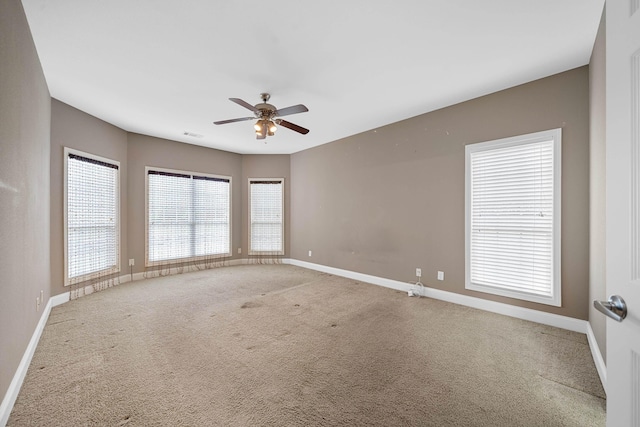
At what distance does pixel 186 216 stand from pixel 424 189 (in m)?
4.89

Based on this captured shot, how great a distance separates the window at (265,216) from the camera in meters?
6.77

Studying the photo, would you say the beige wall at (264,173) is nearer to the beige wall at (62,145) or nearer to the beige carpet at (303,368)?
the beige wall at (62,145)

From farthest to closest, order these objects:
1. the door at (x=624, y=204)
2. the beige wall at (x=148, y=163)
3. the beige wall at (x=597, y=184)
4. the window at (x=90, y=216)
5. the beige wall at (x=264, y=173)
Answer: the beige wall at (x=264, y=173) → the beige wall at (x=148, y=163) → the window at (x=90, y=216) → the beige wall at (x=597, y=184) → the door at (x=624, y=204)

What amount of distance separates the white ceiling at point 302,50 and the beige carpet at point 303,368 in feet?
9.18

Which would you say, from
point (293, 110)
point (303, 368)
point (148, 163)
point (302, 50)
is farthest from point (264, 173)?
point (303, 368)

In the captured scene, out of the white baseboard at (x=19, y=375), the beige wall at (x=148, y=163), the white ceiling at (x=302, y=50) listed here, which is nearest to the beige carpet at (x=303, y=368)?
the white baseboard at (x=19, y=375)

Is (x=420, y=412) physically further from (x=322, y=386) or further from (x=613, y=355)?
(x=613, y=355)

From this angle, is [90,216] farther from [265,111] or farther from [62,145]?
[265,111]

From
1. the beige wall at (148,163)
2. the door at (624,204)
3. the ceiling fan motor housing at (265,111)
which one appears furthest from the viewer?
the beige wall at (148,163)

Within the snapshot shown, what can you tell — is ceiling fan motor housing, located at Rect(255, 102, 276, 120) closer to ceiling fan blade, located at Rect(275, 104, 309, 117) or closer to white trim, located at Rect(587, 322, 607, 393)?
ceiling fan blade, located at Rect(275, 104, 309, 117)

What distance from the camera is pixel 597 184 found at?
2.34 m

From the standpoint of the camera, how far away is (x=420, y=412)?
171 centimetres

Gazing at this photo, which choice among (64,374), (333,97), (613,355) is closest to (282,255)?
(333,97)

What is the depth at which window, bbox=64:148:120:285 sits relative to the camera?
12.8 feet
